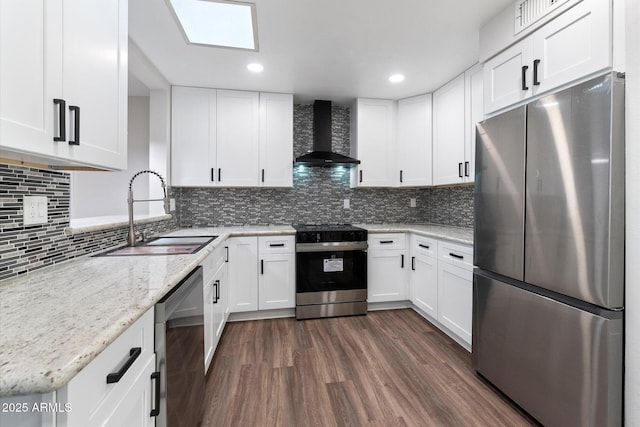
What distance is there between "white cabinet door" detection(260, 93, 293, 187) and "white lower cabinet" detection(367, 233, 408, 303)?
118 cm

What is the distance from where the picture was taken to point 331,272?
9.66 ft

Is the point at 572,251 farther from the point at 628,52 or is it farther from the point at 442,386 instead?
the point at 442,386

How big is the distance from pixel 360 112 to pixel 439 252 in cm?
179

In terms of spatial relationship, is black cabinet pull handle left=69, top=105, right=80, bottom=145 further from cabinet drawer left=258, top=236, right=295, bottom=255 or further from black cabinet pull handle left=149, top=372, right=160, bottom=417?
cabinet drawer left=258, top=236, right=295, bottom=255

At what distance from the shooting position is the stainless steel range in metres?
2.88

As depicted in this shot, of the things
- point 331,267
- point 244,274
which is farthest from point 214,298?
point 331,267

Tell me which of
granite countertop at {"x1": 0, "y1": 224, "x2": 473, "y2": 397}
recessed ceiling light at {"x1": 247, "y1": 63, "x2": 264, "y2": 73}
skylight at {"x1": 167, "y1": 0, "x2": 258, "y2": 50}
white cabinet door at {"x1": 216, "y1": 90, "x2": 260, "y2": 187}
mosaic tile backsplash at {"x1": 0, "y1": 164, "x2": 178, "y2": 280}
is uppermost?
recessed ceiling light at {"x1": 247, "y1": 63, "x2": 264, "y2": 73}

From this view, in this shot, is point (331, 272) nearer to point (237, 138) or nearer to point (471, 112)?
point (237, 138)

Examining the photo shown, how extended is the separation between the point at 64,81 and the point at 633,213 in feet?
7.11

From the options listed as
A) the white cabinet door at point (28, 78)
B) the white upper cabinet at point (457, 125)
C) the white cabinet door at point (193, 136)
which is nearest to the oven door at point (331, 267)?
the white upper cabinet at point (457, 125)

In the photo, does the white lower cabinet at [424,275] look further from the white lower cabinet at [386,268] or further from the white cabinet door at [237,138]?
the white cabinet door at [237,138]

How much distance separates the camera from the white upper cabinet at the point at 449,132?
2.69m

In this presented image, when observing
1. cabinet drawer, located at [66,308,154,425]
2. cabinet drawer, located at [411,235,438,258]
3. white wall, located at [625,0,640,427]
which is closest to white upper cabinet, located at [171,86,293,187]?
cabinet drawer, located at [411,235,438,258]

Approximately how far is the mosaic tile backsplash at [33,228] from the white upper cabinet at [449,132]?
2.88 metres
